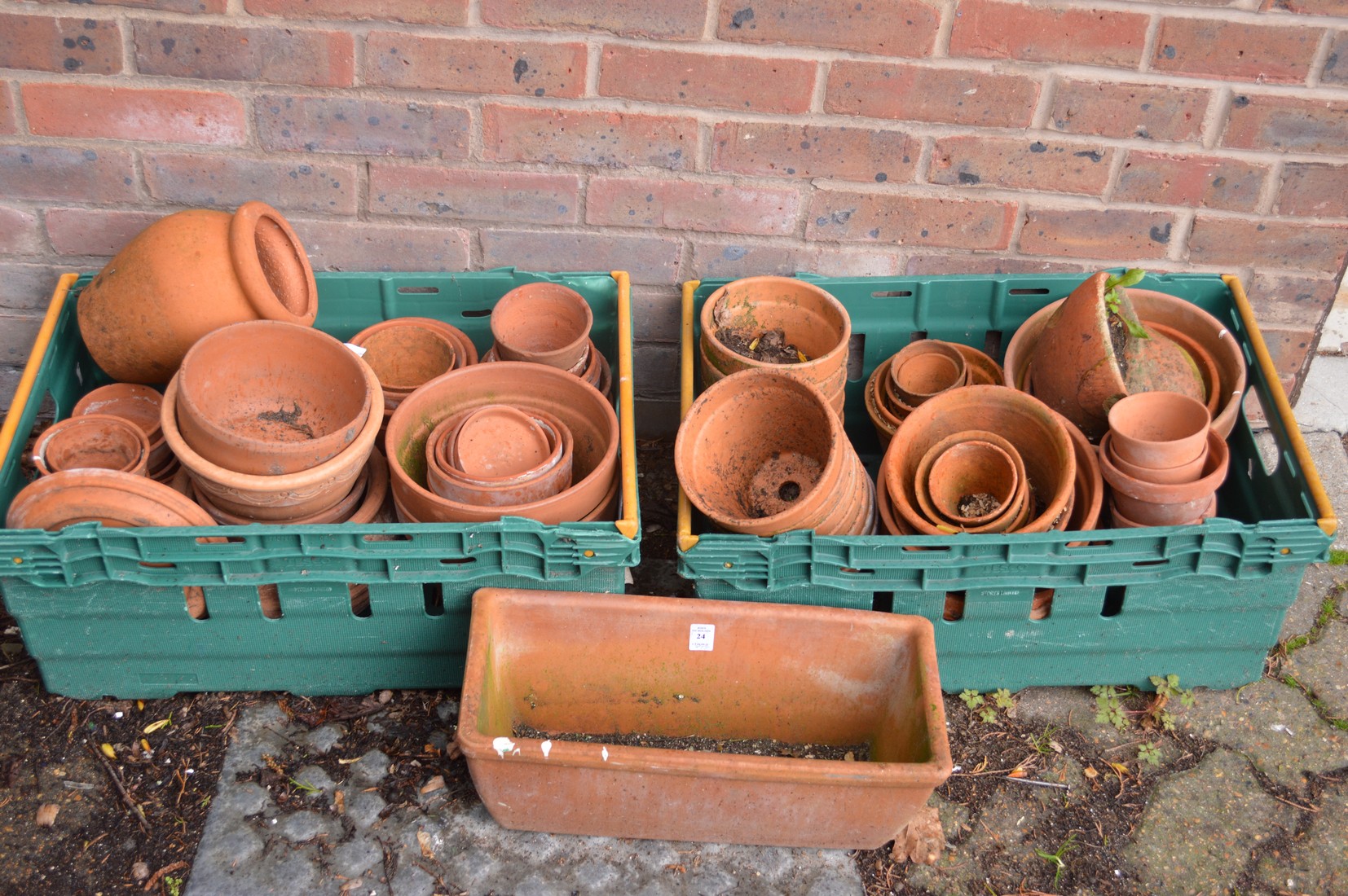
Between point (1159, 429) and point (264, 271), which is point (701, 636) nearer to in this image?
point (1159, 429)

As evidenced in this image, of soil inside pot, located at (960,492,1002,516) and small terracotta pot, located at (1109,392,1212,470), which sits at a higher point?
small terracotta pot, located at (1109,392,1212,470)

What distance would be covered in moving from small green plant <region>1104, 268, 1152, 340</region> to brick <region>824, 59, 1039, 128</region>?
0.49m

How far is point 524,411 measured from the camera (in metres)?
2.65

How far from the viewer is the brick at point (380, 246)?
2.91m

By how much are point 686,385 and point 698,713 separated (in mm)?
859

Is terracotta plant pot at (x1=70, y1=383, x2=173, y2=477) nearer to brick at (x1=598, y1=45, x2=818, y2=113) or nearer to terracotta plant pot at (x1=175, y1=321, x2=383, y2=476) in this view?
terracotta plant pot at (x1=175, y1=321, x2=383, y2=476)

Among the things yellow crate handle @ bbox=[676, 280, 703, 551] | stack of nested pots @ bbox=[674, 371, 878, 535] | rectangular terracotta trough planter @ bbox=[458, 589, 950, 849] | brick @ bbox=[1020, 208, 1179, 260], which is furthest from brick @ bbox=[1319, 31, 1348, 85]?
rectangular terracotta trough planter @ bbox=[458, 589, 950, 849]

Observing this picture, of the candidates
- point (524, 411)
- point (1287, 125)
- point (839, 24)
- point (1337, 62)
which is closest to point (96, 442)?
point (524, 411)

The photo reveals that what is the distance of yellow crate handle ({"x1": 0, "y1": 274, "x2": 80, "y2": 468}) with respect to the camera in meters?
2.40

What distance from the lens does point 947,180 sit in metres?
2.88

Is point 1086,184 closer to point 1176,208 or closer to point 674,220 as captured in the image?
point 1176,208

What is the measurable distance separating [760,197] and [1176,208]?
1184 mm

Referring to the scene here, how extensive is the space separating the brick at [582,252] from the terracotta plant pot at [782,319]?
27 centimetres

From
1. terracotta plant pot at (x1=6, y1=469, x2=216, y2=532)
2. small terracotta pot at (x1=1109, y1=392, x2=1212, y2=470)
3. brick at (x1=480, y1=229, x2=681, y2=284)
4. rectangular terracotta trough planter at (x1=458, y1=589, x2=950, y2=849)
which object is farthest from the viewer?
brick at (x1=480, y1=229, x2=681, y2=284)
